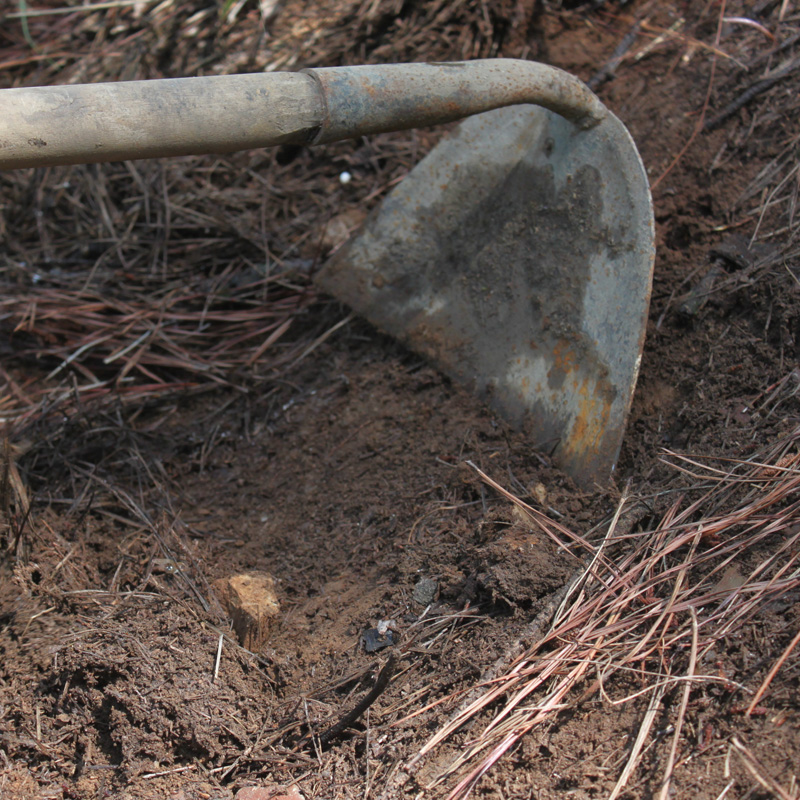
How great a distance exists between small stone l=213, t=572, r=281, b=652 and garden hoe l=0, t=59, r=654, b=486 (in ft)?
2.57

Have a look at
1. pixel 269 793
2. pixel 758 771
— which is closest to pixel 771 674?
pixel 758 771

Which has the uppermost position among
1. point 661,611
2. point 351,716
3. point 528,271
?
point 528,271

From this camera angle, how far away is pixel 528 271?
6.41ft

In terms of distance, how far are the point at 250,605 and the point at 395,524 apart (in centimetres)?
40

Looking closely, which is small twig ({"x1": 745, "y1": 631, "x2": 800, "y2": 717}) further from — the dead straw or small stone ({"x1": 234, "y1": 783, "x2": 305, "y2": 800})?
small stone ({"x1": 234, "y1": 783, "x2": 305, "y2": 800})

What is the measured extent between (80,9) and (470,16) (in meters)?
1.82

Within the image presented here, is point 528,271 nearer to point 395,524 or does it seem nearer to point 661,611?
point 395,524

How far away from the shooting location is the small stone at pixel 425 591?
57.9 inches

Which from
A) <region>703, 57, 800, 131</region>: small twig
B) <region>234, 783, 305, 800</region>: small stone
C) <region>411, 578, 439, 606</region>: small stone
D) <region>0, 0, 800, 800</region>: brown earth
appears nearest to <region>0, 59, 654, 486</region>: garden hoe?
<region>0, 0, 800, 800</region>: brown earth

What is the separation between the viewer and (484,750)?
117cm

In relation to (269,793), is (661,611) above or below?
above

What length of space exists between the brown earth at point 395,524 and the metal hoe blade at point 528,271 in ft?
0.32

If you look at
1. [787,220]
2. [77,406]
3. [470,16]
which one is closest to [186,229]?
[77,406]

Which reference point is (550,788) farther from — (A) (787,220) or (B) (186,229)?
(B) (186,229)
